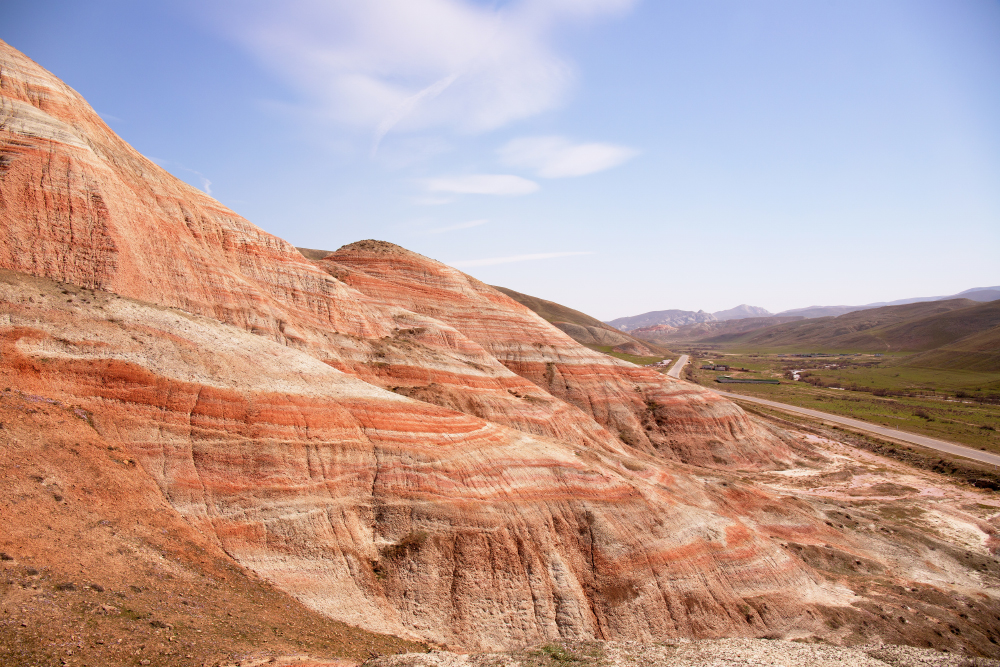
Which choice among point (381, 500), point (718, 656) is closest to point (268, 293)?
point (381, 500)

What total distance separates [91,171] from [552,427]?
107 ft

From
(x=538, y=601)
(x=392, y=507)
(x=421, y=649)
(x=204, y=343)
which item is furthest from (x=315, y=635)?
(x=204, y=343)

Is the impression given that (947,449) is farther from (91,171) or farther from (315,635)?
(91,171)

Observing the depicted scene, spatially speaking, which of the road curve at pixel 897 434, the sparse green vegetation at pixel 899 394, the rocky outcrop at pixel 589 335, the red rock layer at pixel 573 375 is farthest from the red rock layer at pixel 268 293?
the rocky outcrop at pixel 589 335

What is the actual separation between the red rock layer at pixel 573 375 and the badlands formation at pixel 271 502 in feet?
50.1

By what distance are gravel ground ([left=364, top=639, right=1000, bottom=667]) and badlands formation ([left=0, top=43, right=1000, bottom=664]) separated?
0.98 meters

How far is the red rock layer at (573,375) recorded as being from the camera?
158 ft

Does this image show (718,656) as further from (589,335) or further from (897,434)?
(589,335)

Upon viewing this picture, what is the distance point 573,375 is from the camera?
50312 millimetres

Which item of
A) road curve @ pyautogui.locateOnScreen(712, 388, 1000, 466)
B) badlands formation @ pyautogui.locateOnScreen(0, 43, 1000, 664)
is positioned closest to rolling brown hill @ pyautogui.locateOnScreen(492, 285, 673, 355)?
road curve @ pyautogui.locateOnScreen(712, 388, 1000, 466)

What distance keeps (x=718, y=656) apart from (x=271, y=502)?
61.1ft

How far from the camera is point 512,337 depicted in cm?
5088

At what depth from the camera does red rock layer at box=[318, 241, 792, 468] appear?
48031 mm

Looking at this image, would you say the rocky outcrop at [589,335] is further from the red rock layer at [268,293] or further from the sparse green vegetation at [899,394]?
the red rock layer at [268,293]
